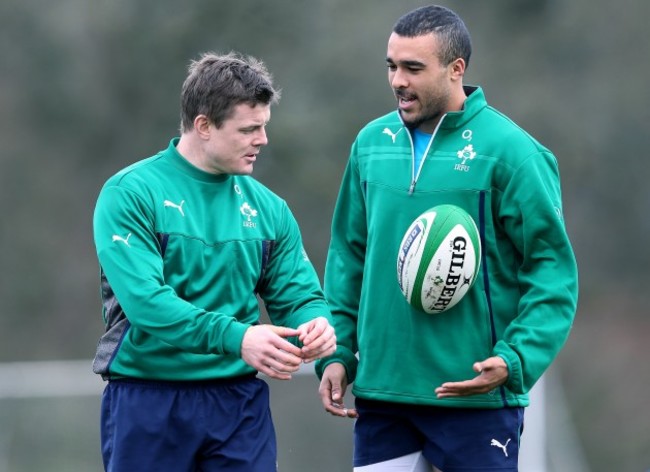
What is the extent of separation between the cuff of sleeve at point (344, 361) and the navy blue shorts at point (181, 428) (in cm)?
39

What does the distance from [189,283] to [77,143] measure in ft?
43.4

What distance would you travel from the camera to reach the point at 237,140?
4289mm

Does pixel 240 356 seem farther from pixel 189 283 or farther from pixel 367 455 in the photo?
pixel 367 455

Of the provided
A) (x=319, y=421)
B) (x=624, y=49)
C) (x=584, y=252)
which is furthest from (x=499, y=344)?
(x=624, y=49)

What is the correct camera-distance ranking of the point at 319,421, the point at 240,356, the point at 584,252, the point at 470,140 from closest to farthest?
the point at 240,356 < the point at 470,140 < the point at 319,421 < the point at 584,252

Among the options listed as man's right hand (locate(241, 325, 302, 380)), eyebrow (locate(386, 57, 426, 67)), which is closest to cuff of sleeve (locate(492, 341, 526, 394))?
man's right hand (locate(241, 325, 302, 380))

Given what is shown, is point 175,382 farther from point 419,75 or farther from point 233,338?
point 419,75

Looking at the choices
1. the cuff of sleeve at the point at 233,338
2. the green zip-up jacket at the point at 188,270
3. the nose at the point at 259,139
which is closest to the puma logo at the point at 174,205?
the green zip-up jacket at the point at 188,270

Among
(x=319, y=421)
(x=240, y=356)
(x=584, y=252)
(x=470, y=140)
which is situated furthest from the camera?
(x=584, y=252)

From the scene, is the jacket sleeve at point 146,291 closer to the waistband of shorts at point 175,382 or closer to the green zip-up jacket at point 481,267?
the waistband of shorts at point 175,382

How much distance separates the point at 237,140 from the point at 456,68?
0.77 m

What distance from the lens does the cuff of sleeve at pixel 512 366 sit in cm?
423

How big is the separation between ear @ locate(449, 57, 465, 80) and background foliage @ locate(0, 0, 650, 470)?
11.1 meters

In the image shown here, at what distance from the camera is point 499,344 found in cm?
429
